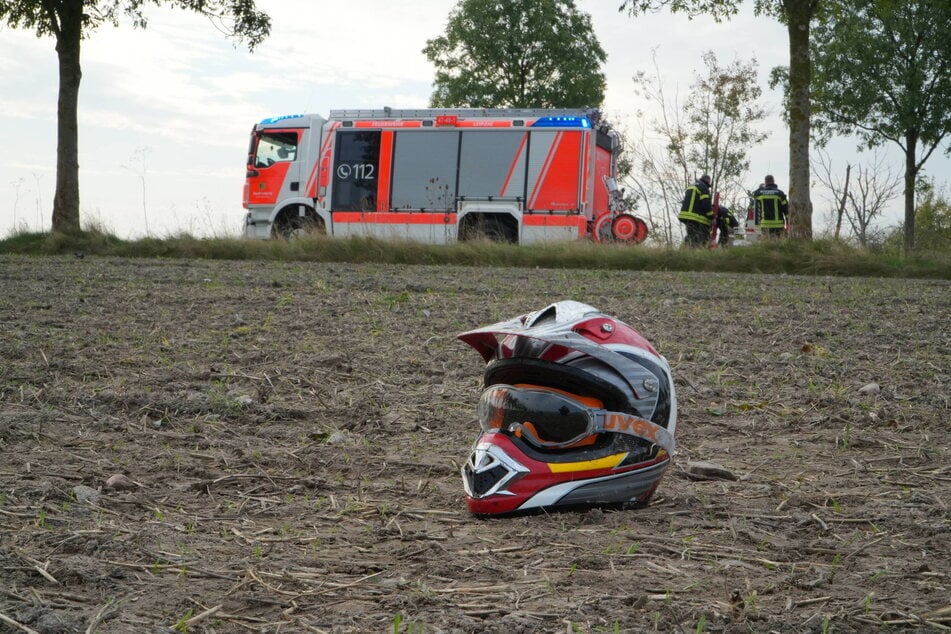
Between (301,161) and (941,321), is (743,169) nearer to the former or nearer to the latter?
(301,161)

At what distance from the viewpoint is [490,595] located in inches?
86.9

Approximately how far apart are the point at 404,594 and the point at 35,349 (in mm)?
3938

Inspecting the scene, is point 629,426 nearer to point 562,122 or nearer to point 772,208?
point 772,208

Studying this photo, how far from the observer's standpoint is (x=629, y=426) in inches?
121

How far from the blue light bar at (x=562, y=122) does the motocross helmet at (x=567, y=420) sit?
1707cm

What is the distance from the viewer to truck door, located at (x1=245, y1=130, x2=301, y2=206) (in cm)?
2078

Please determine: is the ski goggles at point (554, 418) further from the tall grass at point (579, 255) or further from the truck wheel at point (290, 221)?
the truck wheel at point (290, 221)

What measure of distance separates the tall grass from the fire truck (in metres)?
4.49

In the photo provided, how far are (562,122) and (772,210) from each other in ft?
14.8

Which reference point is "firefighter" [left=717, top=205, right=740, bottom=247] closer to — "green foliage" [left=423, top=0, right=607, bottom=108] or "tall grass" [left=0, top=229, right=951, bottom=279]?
"tall grass" [left=0, top=229, right=951, bottom=279]

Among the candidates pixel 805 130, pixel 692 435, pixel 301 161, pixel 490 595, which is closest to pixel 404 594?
pixel 490 595

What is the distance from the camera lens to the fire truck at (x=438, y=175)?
19.6 metres

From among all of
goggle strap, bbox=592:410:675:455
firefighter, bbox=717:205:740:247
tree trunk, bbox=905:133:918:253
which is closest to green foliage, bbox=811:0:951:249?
tree trunk, bbox=905:133:918:253

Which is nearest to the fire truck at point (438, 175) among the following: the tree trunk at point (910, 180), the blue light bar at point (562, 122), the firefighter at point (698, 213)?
the blue light bar at point (562, 122)
